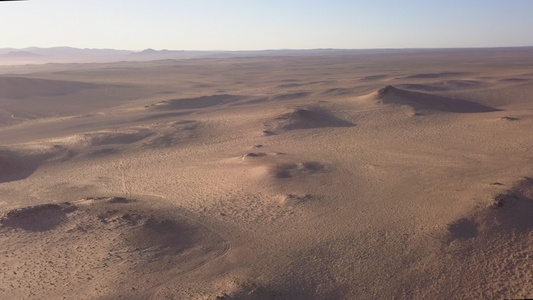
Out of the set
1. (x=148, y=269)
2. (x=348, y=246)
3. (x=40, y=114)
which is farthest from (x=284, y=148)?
(x=40, y=114)

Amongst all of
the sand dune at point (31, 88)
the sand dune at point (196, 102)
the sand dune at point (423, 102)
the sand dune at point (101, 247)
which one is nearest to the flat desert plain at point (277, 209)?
the sand dune at point (101, 247)

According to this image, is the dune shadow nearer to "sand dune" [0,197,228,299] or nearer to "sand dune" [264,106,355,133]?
"sand dune" [0,197,228,299]

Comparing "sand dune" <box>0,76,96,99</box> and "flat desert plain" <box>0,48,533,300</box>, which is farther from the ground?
"sand dune" <box>0,76,96,99</box>

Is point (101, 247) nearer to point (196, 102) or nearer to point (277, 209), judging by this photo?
point (277, 209)

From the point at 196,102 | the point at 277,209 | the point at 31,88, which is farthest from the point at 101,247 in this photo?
the point at 31,88

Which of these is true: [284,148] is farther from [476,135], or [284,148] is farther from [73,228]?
[73,228]

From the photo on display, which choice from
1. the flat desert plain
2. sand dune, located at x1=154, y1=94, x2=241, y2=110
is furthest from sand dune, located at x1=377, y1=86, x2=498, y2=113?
sand dune, located at x1=154, y1=94, x2=241, y2=110

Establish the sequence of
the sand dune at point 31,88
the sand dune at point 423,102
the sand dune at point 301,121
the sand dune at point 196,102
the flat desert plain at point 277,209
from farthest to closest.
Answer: the sand dune at point 31,88, the sand dune at point 196,102, the sand dune at point 423,102, the sand dune at point 301,121, the flat desert plain at point 277,209

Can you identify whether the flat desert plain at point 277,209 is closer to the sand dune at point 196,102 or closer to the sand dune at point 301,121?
the sand dune at point 301,121
